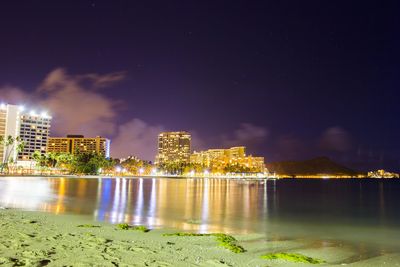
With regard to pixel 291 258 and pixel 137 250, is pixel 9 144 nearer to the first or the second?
pixel 137 250

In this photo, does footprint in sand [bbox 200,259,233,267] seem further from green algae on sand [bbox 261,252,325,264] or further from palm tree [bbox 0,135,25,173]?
palm tree [bbox 0,135,25,173]

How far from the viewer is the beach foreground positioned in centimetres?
1086

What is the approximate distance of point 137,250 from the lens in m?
12.8

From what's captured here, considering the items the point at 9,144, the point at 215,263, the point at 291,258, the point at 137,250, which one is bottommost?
the point at 291,258

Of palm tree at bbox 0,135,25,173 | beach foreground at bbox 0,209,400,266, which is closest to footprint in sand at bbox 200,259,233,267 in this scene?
beach foreground at bbox 0,209,400,266

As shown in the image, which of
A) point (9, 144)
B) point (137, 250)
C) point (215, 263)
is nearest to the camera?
point (215, 263)

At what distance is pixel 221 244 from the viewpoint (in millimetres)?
15016

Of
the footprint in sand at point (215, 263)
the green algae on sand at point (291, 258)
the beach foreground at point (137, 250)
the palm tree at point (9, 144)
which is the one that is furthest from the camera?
the palm tree at point (9, 144)

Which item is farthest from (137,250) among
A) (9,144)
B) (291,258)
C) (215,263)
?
(9,144)

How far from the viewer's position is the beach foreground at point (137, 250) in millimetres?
10859

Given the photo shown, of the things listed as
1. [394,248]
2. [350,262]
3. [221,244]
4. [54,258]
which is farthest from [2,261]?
[394,248]

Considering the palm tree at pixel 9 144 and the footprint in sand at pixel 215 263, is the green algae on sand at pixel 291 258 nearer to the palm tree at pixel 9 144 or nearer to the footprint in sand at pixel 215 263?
the footprint in sand at pixel 215 263

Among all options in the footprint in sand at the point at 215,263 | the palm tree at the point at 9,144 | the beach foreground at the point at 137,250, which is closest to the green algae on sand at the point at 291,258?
the beach foreground at the point at 137,250

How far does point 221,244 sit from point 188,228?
6.81 metres
